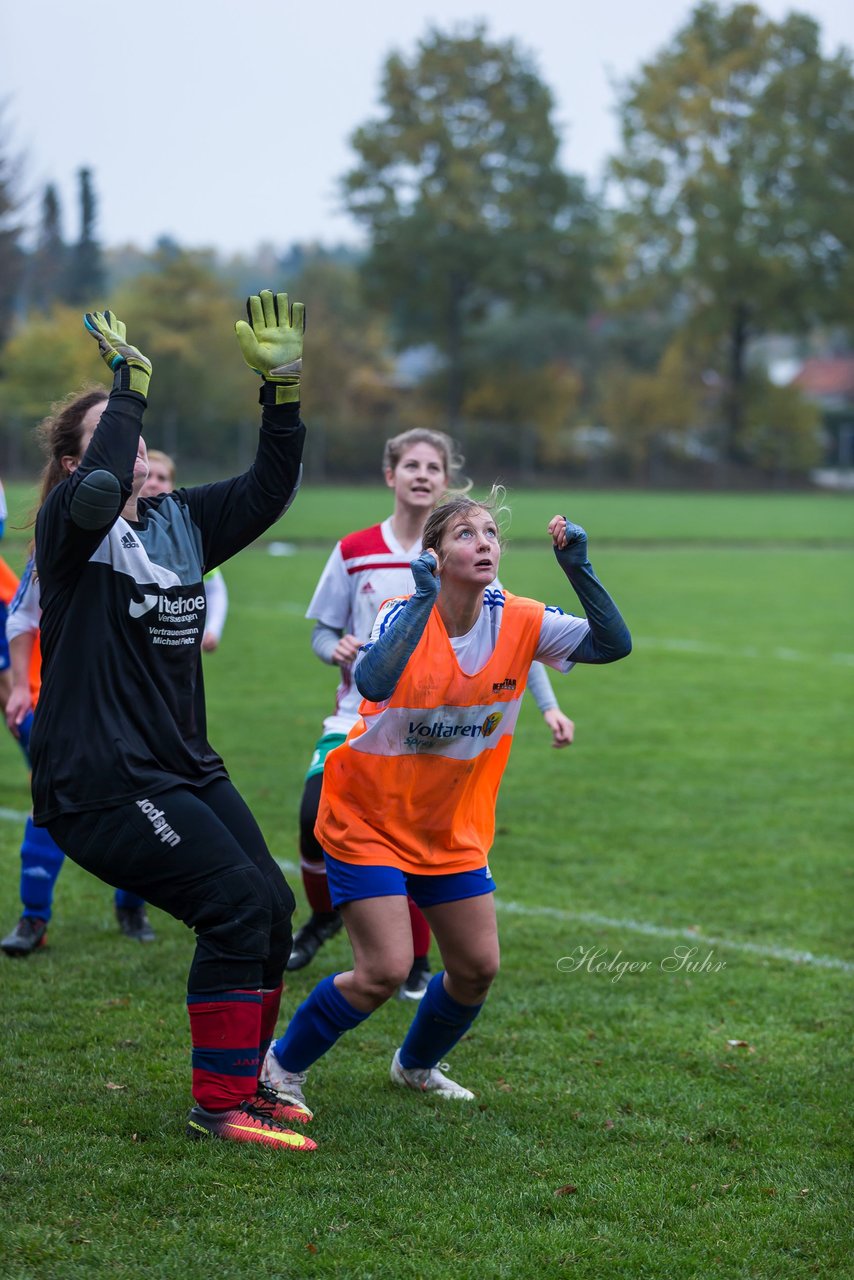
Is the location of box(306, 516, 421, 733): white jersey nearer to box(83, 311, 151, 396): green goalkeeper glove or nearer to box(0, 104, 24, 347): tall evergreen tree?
box(83, 311, 151, 396): green goalkeeper glove

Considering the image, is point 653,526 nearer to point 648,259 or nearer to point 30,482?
point 30,482

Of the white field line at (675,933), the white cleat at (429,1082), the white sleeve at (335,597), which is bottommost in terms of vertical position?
the white field line at (675,933)

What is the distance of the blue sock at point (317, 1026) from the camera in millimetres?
4309

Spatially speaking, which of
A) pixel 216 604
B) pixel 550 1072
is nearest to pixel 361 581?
pixel 216 604

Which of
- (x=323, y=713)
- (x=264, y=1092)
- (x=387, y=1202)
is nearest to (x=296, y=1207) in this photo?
(x=387, y=1202)

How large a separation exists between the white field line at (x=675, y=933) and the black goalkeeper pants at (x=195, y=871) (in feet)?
9.06

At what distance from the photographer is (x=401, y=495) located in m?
5.69

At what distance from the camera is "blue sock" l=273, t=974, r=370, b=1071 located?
4.31m

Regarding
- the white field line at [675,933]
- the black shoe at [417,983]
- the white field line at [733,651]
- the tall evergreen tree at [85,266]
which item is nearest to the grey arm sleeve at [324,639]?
the black shoe at [417,983]

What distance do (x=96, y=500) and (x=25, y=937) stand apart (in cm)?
292

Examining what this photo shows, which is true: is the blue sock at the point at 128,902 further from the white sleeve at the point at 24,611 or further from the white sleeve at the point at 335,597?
the white sleeve at the point at 335,597

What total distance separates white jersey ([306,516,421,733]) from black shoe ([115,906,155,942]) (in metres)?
1.33

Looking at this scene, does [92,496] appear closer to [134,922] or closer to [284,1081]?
[284,1081]

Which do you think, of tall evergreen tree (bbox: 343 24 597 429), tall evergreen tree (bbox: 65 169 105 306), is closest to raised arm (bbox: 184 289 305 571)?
tall evergreen tree (bbox: 343 24 597 429)
